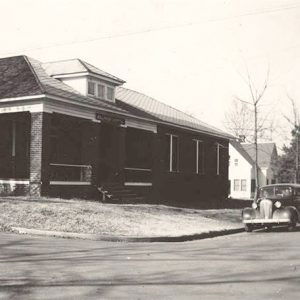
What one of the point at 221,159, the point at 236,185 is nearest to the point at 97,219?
the point at 221,159

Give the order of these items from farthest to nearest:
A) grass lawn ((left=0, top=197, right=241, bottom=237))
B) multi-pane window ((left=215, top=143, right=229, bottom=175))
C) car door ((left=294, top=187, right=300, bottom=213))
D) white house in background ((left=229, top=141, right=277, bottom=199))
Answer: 1. white house in background ((left=229, top=141, right=277, bottom=199))
2. multi-pane window ((left=215, top=143, right=229, bottom=175))
3. car door ((left=294, top=187, right=300, bottom=213))
4. grass lawn ((left=0, top=197, right=241, bottom=237))

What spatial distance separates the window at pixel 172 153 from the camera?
3020 cm

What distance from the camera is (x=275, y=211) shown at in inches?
706

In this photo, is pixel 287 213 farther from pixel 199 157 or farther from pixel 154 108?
pixel 199 157

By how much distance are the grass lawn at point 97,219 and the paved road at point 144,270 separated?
1.68 metres

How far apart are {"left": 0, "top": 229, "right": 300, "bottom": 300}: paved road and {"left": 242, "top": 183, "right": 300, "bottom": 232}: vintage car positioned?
14.3 ft

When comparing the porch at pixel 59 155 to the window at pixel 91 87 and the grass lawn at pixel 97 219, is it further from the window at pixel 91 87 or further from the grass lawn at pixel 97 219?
the grass lawn at pixel 97 219

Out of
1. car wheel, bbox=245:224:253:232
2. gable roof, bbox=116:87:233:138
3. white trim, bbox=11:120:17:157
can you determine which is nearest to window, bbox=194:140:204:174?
gable roof, bbox=116:87:233:138

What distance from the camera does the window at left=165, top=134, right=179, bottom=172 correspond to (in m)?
30.2

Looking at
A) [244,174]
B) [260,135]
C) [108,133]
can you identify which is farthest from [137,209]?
[244,174]

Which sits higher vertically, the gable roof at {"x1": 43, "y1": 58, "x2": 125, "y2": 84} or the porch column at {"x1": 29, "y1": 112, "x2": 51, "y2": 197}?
the gable roof at {"x1": 43, "y1": 58, "x2": 125, "y2": 84}

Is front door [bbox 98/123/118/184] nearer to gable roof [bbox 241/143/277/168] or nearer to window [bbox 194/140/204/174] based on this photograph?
window [bbox 194/140/204/174]

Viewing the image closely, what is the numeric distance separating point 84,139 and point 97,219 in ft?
26.7

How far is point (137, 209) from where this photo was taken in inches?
782
